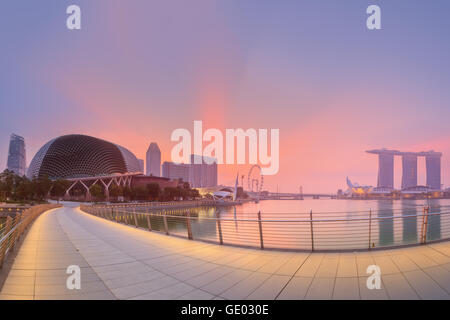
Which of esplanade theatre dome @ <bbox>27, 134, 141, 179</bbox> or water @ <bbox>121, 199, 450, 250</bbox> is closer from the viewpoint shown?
water @ <bbox>121, 199, 450, 250</bbox>

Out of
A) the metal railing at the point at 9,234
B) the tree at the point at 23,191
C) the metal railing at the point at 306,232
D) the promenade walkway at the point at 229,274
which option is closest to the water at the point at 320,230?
the metal railing at the point at 306,232

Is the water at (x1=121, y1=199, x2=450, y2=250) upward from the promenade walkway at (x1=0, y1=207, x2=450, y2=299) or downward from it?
downward

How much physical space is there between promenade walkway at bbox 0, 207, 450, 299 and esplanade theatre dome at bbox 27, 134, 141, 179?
11296 centimetres

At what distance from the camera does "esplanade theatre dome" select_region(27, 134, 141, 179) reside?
111631mm

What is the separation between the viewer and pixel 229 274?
5.34 meters

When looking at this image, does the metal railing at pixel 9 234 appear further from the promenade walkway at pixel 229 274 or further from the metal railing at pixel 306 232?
the metal railing at pixel 306 232
